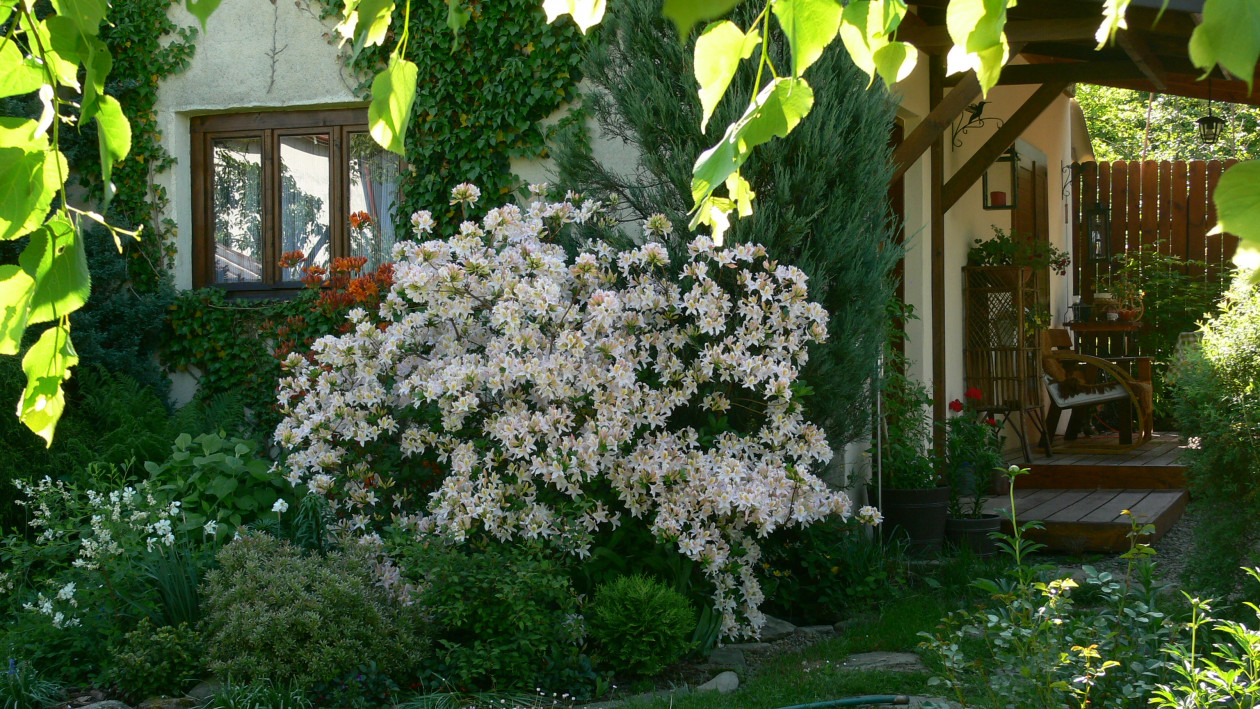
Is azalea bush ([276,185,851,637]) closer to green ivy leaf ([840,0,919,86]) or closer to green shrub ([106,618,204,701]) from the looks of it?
green shrub ([106,618,204,701])

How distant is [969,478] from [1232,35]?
18.5ft

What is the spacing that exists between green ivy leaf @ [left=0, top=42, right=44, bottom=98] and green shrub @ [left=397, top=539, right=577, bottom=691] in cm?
259

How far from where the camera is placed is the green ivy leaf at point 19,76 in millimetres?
1373

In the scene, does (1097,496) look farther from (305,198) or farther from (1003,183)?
(305,198)

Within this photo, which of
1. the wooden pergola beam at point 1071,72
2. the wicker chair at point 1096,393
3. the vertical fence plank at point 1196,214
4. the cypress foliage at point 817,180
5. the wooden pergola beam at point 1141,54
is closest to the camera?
the cypress foliage at point 817,180

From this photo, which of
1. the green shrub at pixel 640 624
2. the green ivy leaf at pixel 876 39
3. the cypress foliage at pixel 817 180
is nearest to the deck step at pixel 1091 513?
the cypress foliage at pixel 817 180

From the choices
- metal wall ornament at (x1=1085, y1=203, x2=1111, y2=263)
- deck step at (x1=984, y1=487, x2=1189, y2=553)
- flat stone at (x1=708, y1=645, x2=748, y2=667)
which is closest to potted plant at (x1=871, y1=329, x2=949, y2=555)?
deck step at (x1=984, y1=487, x2=1189, y2=553)

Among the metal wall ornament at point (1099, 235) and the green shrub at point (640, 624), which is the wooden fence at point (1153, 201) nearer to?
the metal wall ornament at point (1099, 235)

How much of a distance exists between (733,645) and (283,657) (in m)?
1.86

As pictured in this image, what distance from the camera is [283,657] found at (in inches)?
140

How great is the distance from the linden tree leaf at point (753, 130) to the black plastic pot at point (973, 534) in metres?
4.97

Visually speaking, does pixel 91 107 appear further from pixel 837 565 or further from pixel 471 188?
pixel 837 565

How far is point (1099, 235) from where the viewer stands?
36.8ft

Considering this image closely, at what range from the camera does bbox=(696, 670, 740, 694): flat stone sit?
3921mm
